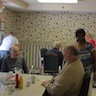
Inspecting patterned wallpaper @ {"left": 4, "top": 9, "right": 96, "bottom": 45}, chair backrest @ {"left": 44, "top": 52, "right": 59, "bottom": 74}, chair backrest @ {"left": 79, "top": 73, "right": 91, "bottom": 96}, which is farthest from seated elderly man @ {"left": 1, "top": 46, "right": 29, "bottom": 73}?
patterned wallpaper @ {"left": 4, "top": 9, "right": 96, "bottom": 45}

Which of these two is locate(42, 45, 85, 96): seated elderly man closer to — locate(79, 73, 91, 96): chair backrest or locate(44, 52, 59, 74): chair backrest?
locate(79, 73, 91, 96): chair backrest

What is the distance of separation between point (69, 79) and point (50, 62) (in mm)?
2592

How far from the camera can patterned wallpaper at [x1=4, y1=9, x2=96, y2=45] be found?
7.39 m

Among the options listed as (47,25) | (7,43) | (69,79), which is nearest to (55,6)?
(47,25)

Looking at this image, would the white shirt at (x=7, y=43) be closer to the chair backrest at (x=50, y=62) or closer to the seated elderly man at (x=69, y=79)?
the chair backrest at (x=50, y=62)

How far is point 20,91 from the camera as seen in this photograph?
231 cm

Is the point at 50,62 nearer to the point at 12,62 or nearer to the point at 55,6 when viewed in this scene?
the point at 12,62

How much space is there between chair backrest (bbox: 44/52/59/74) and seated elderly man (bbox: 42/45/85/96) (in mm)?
2366

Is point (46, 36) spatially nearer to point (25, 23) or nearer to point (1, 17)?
point (25, 23)

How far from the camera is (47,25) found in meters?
7.62

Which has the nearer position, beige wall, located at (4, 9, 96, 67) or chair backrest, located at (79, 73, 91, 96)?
chair backrest, located at (79, 73, 91, 96)

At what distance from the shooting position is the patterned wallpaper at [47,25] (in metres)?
7.39

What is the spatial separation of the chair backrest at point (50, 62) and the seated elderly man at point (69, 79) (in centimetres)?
237

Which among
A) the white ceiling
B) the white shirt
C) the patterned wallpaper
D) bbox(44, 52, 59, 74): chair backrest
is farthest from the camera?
the patterned wallpaper
